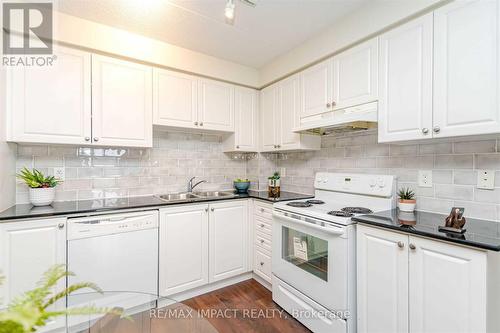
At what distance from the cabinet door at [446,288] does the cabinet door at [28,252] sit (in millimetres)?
2246

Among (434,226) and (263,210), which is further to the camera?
(263,210)

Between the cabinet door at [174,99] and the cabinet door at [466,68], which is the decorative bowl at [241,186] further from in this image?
the cabinet door at [466,68]

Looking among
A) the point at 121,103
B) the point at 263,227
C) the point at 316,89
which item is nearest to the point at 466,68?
the point at 316,89

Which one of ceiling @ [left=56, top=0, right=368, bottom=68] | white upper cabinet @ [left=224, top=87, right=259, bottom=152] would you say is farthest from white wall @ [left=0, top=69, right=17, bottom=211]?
white upper cabinet @ [left=224, top=87, right=259, bottom=152]

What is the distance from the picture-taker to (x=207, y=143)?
306 cm

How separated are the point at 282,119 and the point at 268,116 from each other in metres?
0.28

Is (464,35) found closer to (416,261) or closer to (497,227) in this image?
(497,227)

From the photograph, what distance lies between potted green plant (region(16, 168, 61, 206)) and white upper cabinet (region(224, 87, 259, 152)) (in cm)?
181

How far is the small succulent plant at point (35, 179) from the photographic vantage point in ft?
6.33

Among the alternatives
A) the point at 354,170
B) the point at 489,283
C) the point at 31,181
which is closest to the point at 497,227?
the point at 489,283

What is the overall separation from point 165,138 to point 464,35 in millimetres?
2674

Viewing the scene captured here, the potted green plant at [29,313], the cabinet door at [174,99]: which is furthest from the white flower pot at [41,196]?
the potted green plant at [29,313]

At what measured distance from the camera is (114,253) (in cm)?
193

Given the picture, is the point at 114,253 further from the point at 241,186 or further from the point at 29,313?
the point at 29,313
